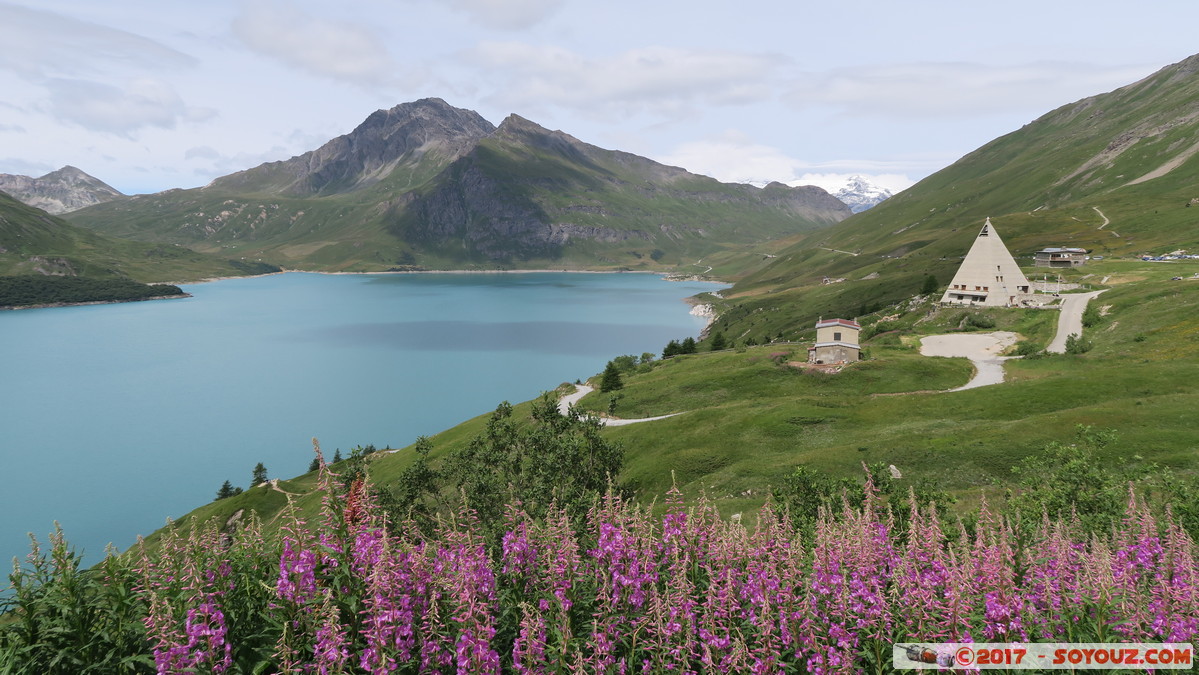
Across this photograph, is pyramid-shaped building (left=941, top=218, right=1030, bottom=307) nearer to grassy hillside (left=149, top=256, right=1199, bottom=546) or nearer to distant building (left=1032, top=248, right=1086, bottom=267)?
grassy hillside (left=149, top=256, right=1199, bottom=546)

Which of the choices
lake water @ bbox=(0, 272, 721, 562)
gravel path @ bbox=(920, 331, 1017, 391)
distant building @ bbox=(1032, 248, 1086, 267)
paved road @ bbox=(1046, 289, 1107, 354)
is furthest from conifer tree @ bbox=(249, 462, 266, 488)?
distant building @ bbox=(1032, 248, 1086, 267)

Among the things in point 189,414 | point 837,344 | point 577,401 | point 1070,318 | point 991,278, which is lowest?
point 189,414

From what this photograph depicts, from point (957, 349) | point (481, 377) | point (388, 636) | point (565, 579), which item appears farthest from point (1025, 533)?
point (481, 377)

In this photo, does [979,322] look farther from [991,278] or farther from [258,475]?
[258,475]

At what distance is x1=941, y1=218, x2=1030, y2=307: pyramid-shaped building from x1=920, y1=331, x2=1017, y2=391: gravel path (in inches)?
987

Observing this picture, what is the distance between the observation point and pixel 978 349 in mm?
80938

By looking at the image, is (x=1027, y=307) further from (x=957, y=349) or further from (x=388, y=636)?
(x=388, y=636)

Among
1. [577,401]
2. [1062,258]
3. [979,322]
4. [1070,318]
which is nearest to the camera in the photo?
[1070,318]

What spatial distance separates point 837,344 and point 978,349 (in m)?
21.6

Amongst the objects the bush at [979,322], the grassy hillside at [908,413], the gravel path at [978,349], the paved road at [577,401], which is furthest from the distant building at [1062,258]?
the paved road at [577,401]

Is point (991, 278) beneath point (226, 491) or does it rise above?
above

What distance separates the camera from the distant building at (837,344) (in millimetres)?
77875

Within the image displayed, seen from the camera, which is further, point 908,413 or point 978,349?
point 978,349

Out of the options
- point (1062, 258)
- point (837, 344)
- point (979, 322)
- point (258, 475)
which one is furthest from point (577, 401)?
point (1062, 258)
